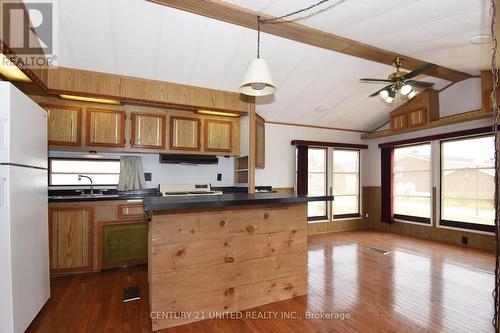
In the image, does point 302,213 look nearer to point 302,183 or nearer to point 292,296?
point 292,296

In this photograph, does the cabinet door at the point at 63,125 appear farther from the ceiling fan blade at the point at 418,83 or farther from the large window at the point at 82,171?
the ceiling fan blade at the point at 418,83

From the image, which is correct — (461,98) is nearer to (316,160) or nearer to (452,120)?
(452,120)

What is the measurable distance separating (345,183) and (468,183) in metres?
2.29

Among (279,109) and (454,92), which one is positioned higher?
(454,92)

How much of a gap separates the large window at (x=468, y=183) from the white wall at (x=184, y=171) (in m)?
4.24

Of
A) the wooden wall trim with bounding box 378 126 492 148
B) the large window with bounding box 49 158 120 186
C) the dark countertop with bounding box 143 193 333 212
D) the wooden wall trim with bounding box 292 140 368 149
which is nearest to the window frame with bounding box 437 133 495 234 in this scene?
the wooden wall trim with bounding box 378 126 492 148

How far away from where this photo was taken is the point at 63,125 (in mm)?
3422

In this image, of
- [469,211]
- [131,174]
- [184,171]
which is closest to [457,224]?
[469,211]

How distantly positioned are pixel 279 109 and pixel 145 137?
2541mm

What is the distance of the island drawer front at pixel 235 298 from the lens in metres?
2.07

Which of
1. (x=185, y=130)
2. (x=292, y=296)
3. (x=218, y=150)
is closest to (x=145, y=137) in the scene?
(x=185, y=130)

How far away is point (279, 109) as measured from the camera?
5000mm

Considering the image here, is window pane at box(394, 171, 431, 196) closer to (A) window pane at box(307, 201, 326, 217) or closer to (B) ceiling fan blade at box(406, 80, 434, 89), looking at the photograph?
(A) window pane at box(307, 201, 326, 217)

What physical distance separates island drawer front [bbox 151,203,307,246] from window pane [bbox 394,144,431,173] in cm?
422
